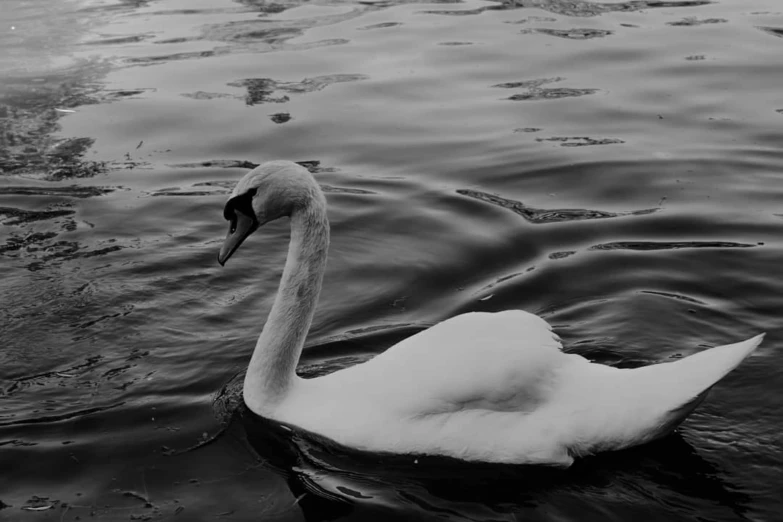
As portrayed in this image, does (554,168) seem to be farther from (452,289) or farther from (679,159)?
(452,289)

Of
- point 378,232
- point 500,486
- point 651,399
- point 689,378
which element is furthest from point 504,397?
point 378,232

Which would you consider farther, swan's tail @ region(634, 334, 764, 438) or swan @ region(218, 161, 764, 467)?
swan @ region(218, 161, 764, 467)

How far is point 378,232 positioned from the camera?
912cm

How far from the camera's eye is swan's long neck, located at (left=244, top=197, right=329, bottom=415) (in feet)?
19.7

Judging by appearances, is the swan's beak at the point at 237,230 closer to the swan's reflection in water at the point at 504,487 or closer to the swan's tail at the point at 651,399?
the swan's reflection in water at the point at 504,487

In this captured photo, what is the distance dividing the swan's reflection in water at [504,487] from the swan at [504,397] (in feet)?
0.27

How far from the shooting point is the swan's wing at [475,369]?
5.38 m

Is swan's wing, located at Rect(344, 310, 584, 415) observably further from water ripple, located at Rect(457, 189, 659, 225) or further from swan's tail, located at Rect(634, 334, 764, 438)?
water ripple, located at Rect(457, 189, 659, 225)

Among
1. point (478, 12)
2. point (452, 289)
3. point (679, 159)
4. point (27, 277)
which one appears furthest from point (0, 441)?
point (478, 12)

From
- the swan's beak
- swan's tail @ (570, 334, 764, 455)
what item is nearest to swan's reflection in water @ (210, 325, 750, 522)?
swan's tail @ (570, 334, 764, 455)

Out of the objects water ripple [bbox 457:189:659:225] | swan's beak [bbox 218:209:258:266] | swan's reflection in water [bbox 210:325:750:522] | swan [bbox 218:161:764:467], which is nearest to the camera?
swan's reflection in water [bbox 210:325:750:522]

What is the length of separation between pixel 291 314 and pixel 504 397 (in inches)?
56.5

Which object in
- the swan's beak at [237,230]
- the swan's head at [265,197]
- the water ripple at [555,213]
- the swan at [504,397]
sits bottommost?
the water ripple at [555,213]

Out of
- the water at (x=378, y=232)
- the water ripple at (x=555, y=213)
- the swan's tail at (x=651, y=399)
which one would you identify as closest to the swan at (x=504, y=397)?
the swan's tail at (x=651, y=399)
